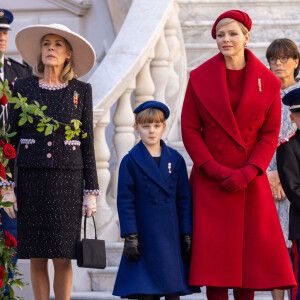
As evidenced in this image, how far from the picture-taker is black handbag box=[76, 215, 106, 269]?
606cm

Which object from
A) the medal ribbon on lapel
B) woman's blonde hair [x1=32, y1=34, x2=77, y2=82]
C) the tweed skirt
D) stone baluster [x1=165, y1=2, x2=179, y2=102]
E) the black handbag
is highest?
stone baluster [x1=165, y1=2, x2=179, y2=102]

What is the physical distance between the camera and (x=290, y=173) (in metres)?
6.10

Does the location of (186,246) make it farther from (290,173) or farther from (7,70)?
(7,70)

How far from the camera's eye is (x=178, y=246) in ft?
19.3

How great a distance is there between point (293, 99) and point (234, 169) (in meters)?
0.62

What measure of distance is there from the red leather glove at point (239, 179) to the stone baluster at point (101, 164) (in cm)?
161

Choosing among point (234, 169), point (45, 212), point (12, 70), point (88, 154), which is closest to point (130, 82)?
point (12, 70)

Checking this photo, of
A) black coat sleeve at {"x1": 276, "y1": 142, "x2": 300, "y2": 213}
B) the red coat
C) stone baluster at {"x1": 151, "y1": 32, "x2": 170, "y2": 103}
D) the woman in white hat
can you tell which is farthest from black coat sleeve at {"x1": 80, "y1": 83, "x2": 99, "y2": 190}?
stone baluster at {"x1": 151, "y1": 32, "x2": 170, "y2": 103}

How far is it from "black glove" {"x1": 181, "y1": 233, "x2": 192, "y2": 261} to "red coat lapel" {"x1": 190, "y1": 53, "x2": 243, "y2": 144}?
1.84 ft

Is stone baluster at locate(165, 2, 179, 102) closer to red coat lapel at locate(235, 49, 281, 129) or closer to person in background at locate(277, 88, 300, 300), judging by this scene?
person in background at locate(277, 88, 300, 300)

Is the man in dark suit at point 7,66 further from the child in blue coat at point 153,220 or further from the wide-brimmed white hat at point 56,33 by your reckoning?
the child in blue coat at point 153,220

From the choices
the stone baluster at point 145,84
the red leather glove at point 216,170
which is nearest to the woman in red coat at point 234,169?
the red leather glove at point 216,170

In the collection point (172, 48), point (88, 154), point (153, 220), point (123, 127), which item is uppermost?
point (172, 48)

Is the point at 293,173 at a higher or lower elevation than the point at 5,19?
lower
